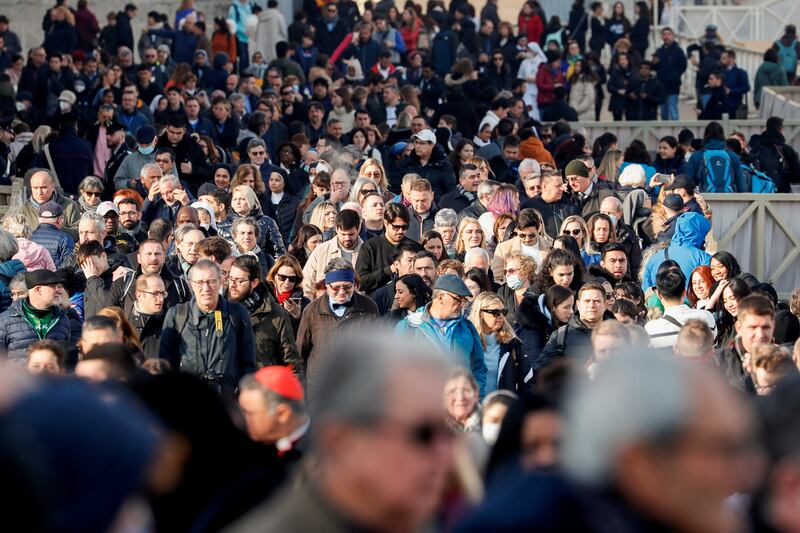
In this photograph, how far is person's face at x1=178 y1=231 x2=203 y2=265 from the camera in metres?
11.3

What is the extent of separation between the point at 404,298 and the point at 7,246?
3080 mm

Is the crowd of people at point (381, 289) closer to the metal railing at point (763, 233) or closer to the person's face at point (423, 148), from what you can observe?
the person's face at point (423, 148)

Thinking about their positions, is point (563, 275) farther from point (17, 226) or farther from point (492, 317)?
point (17, 226)

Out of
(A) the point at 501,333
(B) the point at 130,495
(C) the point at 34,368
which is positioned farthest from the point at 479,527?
(A) the point at 501,333

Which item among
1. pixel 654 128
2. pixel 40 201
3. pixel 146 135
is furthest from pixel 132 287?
pixel 654 128

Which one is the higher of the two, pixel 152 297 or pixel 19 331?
pixel 152 297

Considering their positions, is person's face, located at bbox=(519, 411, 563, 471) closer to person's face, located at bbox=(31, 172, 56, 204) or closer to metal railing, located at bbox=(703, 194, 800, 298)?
person's face, located at bbox=(31, 172, 56, 204)

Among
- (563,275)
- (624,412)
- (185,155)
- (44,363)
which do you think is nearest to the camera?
(624,412)

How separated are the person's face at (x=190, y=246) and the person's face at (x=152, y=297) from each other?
68.7 inches

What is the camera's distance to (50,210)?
12.7 m

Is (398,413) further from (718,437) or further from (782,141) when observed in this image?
(782,141)

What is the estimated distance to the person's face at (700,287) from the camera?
11.8m

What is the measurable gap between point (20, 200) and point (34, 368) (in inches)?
342

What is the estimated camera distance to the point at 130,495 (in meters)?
2.79
